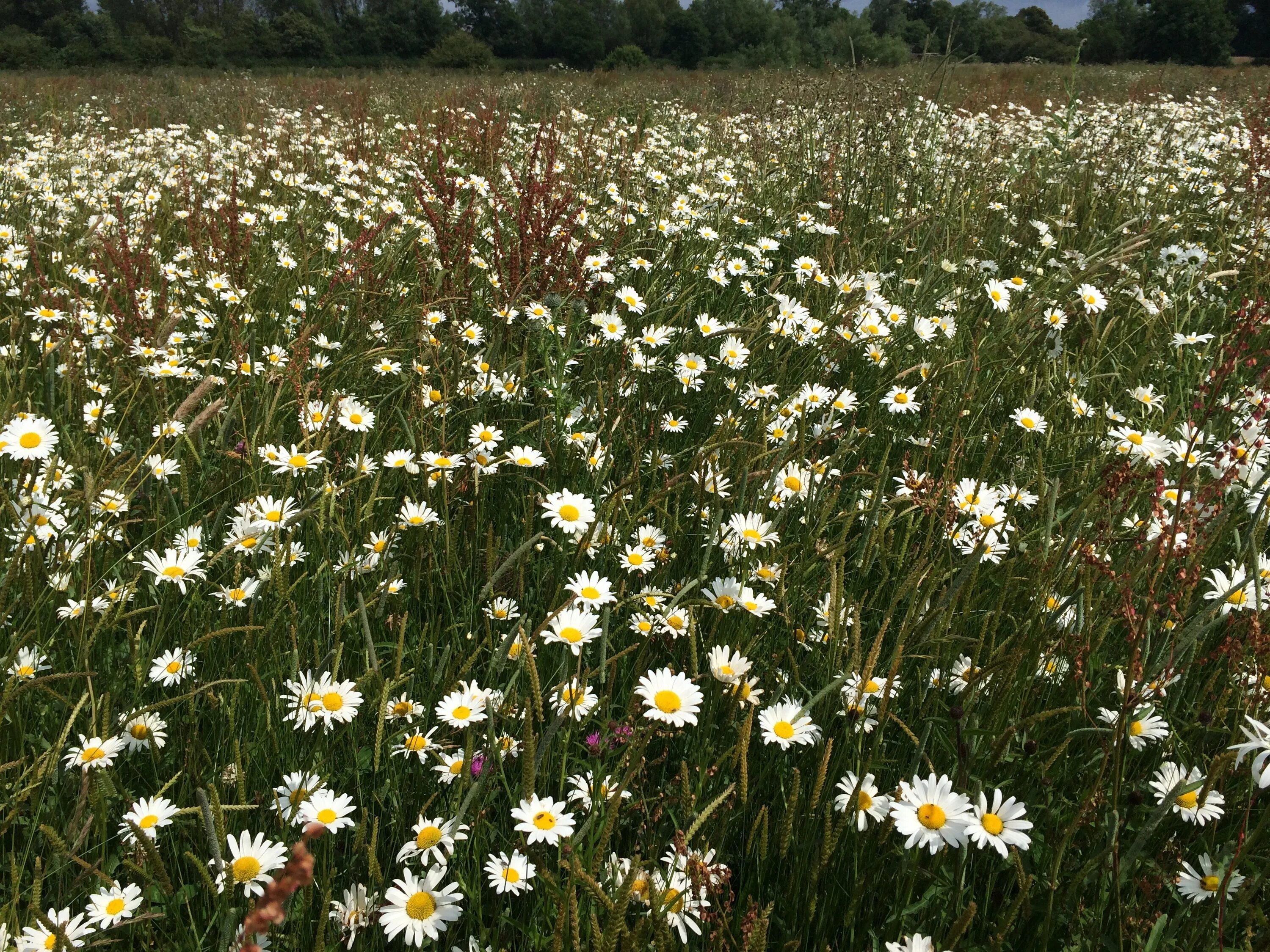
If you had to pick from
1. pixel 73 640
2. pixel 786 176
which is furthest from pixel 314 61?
pixel 73 640

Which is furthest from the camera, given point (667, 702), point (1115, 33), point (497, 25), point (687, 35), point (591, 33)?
point (497, 25)

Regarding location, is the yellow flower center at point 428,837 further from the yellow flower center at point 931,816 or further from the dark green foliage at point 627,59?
the dark green foliage at point 627,59

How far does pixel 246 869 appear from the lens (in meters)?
1.13

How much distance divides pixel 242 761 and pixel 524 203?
2.07 metres

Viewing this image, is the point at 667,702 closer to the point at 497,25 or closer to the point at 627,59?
the point at 627,59

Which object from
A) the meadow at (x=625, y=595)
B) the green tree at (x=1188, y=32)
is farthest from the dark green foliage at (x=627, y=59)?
the green tree at (x=1188, y=32)

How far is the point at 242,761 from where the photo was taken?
4.48ft

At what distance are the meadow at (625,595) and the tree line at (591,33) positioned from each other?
220 inches

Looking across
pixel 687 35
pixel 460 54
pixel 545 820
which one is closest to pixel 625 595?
pixel 545 820

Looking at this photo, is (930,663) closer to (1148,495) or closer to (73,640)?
(1148,495)

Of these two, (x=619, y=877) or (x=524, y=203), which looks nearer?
(x=619, y=877)

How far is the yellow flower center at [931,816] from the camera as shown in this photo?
1.08 metres

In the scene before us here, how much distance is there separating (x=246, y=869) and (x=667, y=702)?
0.67m

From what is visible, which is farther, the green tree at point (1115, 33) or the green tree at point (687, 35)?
the green tree at point (687, 35)
